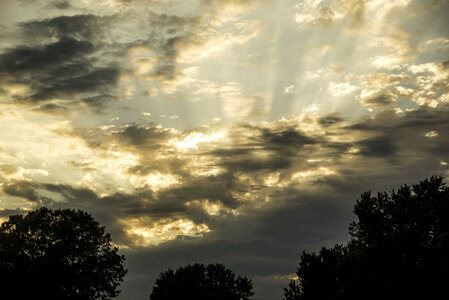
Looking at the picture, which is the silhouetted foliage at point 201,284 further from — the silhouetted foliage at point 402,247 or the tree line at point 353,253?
the silhouetted foliage at point 402,247

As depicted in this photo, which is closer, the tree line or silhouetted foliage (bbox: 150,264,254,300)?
the tree line

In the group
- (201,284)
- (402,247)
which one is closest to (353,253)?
Answer: (402,247)

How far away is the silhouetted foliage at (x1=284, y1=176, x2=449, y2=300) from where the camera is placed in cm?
5028

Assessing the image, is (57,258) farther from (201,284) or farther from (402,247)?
(402,247)

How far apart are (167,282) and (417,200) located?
4833cm

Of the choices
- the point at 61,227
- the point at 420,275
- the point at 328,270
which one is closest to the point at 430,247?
the point at 420,275

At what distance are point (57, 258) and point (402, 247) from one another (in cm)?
4275

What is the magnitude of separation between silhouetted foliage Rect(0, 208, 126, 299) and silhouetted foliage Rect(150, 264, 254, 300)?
68.8 feet

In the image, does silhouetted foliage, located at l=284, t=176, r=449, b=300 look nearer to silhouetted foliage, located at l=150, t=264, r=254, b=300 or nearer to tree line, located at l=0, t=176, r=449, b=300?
tree line, located at l=0, t=176, r=449, b=300

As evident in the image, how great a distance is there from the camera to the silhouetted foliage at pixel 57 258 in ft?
182

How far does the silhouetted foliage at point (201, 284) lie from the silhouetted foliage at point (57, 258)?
68.8ft

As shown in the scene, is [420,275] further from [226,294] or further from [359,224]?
[226,294]

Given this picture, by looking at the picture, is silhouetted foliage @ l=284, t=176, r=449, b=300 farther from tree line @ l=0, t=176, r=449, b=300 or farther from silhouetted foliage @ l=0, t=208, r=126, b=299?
silhouetted foliage @ l=0, t=208, r=126, b=299

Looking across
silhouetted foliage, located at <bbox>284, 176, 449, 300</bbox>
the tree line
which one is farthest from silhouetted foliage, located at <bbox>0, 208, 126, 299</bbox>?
silhouetted foliage, located at <bbox>284, 176, 449, 300</bbox>
